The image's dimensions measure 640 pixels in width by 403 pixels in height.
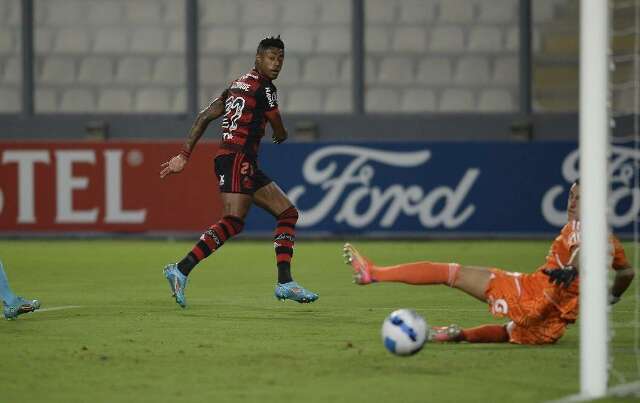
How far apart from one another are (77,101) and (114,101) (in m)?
0.58

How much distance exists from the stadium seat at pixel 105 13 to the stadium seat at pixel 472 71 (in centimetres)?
552

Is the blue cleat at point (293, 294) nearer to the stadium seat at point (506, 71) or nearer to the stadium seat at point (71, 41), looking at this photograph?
the stadium seat at point (506, 71)

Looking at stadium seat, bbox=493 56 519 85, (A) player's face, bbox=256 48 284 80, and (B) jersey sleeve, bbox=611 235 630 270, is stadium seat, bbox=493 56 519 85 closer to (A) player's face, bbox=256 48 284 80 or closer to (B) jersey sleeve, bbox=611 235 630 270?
(A) player's face, bbox=256 48 284 80

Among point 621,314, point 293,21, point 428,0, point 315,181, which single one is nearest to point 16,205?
point 315,181

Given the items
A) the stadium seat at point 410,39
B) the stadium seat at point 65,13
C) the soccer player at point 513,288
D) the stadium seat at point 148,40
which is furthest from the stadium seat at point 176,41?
the soccer player at point 513,288

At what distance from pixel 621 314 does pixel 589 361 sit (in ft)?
12.7

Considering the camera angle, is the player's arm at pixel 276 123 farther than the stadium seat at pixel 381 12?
No

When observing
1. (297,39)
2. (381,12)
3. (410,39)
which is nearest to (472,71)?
(410,39)

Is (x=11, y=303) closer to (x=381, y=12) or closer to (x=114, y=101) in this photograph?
(x=114, y=101)

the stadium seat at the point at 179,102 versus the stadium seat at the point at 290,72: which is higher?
the stadium seat at the point at 290,72

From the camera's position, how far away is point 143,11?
21062mm

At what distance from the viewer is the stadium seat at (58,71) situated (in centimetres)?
2084

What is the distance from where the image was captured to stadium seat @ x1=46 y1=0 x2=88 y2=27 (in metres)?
21.1

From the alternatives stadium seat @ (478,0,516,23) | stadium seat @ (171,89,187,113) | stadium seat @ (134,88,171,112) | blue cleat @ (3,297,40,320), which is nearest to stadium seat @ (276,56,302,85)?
stadium seat @ (171,89,187,113)
